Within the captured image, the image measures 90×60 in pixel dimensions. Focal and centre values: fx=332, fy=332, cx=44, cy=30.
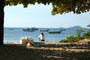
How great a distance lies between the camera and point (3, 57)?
15.9 metres

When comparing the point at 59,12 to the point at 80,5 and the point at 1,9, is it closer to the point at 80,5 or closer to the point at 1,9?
the point at 80,5

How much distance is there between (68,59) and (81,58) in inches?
30.8

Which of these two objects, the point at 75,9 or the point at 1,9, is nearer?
the point at 1,9

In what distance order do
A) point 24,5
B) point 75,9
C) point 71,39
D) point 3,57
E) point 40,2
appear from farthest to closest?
1. point 71,39
2. point 75,9
3. point 24,5
4. point 40,2
5. point 3,57

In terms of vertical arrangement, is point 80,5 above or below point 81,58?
above

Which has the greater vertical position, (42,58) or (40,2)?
(40,2)

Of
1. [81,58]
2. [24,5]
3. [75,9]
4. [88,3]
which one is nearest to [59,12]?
[75,9]

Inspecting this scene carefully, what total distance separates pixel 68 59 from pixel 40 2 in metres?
8.49

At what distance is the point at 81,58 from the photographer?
1684 cm

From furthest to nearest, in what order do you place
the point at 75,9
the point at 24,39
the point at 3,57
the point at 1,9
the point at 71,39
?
the point at 71,39
the point at 75,9
the point at 24,39
the point at 1,9
the point at 3,57

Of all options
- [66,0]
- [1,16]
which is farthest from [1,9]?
[66,0]

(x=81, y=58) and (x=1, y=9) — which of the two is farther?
(x=1, y=9)

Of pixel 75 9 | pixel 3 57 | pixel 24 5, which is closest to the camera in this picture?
pixel 3 57

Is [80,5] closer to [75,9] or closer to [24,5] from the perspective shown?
[75,9]
